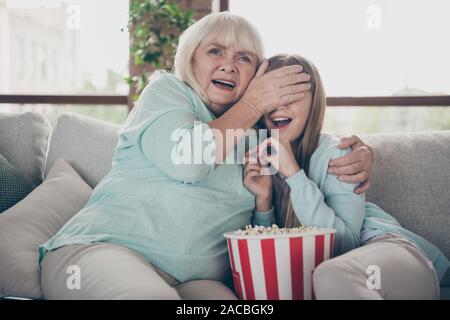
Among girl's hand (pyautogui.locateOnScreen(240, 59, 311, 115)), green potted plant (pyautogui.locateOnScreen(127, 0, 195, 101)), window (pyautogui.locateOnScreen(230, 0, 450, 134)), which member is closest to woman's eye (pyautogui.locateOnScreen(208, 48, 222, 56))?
girl's hand (pyautogui.locateOnScreen(240, 59, 311, 115))

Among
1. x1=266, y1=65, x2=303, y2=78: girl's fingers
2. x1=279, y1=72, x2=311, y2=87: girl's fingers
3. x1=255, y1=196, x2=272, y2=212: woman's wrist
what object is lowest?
x1=255, y1=196, x2=272, y2=212: woman's wrist

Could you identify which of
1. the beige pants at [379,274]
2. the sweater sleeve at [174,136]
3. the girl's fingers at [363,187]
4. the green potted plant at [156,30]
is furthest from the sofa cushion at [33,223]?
the green potted plant at [156,30]

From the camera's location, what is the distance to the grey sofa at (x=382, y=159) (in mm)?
1814

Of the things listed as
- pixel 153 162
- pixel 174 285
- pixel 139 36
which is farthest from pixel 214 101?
pixel 139 36

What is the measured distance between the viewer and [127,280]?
114 centimetres

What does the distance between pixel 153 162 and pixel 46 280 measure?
38 centimetres

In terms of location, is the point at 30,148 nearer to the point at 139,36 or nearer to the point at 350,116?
the point at 139,36

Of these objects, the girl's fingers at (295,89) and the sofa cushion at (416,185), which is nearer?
the girl's fingers at (295,89)

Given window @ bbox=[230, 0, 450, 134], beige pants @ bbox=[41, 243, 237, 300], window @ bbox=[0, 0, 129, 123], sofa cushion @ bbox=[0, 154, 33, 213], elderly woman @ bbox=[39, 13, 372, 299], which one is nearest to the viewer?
beige pants @ bbox=[41, 243, 237, 300]

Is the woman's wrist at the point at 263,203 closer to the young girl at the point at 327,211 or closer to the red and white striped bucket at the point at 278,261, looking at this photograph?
the young girl at the point at 327,211

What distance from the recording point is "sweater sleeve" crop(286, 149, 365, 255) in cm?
140

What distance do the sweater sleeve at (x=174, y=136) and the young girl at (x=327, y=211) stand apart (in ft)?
0.63

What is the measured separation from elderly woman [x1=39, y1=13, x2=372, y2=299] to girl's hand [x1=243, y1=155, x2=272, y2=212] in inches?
0.8

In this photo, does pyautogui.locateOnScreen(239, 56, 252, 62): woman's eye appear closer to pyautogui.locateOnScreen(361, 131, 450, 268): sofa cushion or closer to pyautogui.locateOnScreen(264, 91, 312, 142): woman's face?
pyautogui.locateOnScreen(264, 91, 312, 142): woman's face
